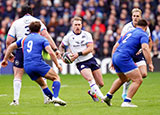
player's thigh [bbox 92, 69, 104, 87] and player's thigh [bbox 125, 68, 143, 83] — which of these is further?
player's thigh [bbox 92, 69, 104, 87]

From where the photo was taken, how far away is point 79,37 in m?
13.4

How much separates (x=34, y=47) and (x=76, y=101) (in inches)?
98.7

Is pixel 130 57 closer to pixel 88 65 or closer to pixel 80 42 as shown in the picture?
pixel 88 65

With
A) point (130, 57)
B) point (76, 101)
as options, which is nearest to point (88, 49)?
point (76, 101)

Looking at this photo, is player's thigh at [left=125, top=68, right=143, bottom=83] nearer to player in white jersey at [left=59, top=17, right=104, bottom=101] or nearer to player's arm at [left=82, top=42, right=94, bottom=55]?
player in white jersey at [left=59, top=17, right=104, bottom=101]

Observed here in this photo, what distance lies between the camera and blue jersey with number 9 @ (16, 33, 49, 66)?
1120 cm

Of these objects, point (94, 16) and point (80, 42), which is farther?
point (94, 16)

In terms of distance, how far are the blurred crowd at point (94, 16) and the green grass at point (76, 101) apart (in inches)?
179

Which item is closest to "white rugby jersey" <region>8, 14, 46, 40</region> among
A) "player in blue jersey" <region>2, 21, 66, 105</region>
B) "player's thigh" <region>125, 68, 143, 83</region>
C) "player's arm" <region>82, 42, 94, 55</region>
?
"player in blue jersey" <region>2, 21, 66, 105</region>

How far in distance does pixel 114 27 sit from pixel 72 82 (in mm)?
6004

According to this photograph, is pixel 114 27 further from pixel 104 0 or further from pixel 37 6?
pixel 37 6

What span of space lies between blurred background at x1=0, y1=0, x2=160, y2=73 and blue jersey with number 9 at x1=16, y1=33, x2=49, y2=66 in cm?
1217

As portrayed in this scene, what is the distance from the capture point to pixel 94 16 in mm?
25312

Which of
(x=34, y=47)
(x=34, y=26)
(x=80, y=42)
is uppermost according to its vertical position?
(x=34, y=26)
